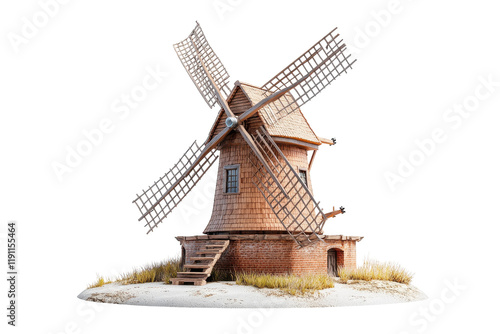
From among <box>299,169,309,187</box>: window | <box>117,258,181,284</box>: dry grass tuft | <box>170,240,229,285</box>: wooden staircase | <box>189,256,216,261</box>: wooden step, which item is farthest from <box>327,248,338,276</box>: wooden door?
<box>117,258,181,284</box>: dry grass tuft

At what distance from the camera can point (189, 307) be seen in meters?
11.7

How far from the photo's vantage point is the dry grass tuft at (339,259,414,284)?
45.5 feet

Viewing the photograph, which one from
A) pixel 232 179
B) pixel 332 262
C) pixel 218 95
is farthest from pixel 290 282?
pixel 218 95

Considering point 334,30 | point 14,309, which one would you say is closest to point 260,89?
point 334,30

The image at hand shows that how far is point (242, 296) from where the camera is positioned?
1183 cm

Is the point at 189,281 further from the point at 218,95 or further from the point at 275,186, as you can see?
the point at 218,95

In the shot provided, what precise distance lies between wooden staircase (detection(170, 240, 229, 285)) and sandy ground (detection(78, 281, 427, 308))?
0.26 meters

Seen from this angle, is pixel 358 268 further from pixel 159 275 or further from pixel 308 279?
pixel 159 275

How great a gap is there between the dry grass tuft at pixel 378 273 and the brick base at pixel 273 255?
63 cm

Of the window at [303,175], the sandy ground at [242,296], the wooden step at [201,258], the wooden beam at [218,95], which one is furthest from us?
the window at [303,175]

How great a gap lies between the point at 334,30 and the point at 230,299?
703 centimetres

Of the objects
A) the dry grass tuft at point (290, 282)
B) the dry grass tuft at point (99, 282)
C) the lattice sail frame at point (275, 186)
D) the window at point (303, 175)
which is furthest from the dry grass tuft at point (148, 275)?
the window at point (303, 175)

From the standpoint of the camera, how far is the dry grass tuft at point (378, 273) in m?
13.9

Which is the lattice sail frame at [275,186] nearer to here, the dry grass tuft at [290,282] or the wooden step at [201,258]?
the dry grass tuft at [290,282]
